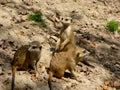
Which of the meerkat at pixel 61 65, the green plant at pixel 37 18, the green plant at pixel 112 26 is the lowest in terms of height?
the meerkat at pixel 61 65

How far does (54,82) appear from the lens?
18.2 feet

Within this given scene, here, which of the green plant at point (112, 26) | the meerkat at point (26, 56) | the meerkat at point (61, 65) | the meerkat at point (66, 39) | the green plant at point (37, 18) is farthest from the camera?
the green plant at point (112, 26)

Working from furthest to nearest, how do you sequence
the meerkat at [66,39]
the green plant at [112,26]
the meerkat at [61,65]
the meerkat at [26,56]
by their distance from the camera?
the green plant at [112,26]
the meerkat at [66,39]
the meerkat at [61,65]
the meerkat at [26,56]

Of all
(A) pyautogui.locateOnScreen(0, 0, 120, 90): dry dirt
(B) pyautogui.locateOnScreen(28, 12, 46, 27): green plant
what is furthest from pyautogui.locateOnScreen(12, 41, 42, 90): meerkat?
(B) pyautogui.locateOnScreen(28, 12, 46, 27): green plant

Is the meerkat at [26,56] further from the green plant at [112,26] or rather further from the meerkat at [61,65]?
the green plant at [112,26]

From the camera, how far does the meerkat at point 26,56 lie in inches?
211

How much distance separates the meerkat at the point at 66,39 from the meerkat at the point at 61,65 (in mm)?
402

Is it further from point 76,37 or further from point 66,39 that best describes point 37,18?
point 66,39

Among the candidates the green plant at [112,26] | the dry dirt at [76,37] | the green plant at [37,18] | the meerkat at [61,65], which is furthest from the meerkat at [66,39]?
the green plant at [112,26]

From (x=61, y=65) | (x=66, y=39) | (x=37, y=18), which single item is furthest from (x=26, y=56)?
(x=37, y=18)

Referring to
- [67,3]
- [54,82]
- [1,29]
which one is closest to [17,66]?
[54,82]

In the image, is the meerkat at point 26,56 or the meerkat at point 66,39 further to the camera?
the meerkat at point 66,39

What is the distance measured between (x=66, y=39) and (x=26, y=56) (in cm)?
105

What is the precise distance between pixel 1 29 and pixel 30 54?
140 centimetres
